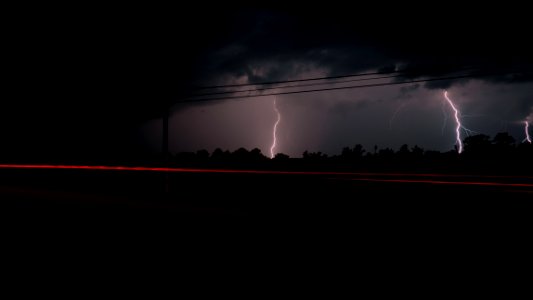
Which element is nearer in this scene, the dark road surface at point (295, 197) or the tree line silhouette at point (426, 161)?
the dark road surface at point (295, 197)

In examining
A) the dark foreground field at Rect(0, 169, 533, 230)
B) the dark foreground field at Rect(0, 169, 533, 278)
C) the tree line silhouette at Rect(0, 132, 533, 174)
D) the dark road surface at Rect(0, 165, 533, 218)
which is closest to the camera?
the dark foreground field at Rect(0, 169, 533, 278)

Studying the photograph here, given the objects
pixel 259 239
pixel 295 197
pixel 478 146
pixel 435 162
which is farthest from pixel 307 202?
pixel 478 146

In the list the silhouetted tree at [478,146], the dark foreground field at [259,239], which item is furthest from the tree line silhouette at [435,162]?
the dark foreground field at [259,239]

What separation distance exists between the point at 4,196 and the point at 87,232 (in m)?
6.06

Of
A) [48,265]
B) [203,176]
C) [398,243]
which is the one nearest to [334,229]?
[398,243]

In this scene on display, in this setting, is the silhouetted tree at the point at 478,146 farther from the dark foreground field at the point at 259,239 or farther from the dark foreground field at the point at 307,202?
the dark foreground field at the point at 259,239

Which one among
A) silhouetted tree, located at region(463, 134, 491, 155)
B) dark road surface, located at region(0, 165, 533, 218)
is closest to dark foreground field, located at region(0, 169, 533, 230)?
dark road surface, located at region(0, 165, 533, 218)

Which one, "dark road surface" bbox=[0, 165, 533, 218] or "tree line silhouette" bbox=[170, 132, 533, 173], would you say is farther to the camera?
"tree line silhouette" bbox=[170, 132, 533, 173]

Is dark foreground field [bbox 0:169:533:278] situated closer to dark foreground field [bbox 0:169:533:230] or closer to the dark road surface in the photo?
dark foreground field [bbox 0:169:533:230]

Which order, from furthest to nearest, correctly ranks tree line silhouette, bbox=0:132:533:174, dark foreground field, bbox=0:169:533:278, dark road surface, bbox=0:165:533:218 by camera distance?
tree line silhouette, bbox=0:132:533:174, dark road surface, bbox=0:165:533:218, dark foreground field, bbox=0:169:533:278

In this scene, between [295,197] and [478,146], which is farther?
[478,146]

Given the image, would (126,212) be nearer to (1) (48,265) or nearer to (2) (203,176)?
(1) (48,265)

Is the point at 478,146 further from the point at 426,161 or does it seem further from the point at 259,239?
the point at 259,239

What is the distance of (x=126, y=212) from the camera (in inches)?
258
